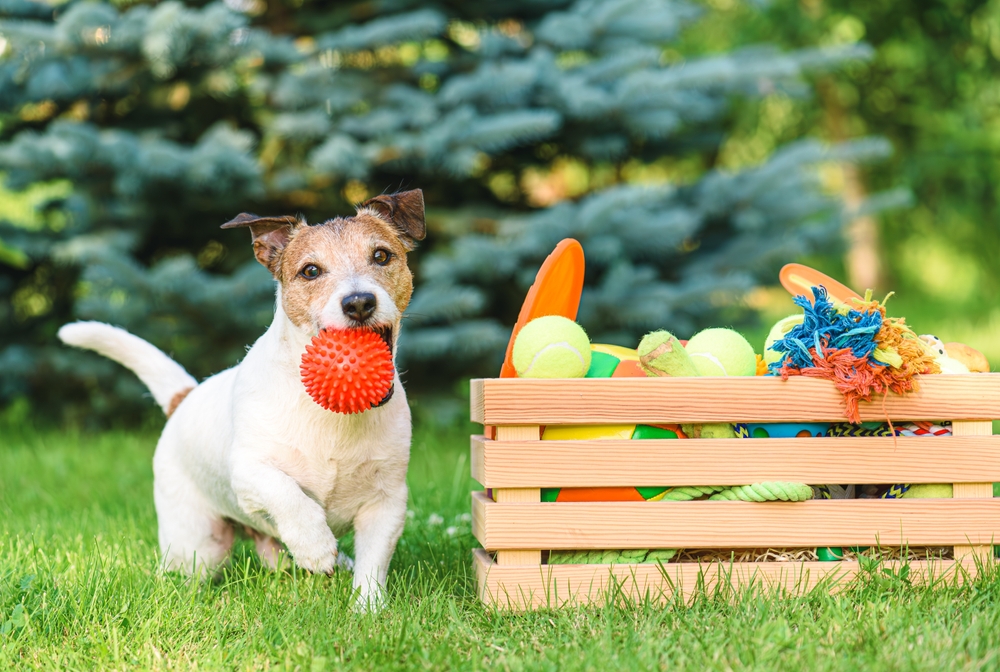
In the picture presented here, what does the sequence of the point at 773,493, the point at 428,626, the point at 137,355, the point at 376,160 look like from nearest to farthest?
the point at 428,626 < the point at 773,493 < the point at 137,355 < the point at 376,160

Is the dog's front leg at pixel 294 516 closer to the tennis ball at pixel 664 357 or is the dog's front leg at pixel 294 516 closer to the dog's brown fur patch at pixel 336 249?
the dog's brown fur patch at pixel 336 249

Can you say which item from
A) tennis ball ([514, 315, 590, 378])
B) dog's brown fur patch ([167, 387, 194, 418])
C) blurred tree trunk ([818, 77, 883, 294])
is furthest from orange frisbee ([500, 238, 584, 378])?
blurred tree trunk ([818, 77, 883, 294])

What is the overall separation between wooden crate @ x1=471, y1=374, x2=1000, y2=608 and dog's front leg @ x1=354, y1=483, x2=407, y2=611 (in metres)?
0.34

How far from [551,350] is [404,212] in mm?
839

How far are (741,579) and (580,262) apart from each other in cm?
109

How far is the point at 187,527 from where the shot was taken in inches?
127

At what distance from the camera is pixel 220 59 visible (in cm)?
529

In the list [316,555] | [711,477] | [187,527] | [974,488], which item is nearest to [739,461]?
[711,477]

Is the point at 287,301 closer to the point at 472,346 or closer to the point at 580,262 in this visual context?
the point at 580,262

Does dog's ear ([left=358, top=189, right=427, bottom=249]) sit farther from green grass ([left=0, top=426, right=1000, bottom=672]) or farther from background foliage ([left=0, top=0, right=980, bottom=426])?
background foliage ([left=0, top=0, right=980, bottom=426])

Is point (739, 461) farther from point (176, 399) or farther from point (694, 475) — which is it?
point (176, 399)

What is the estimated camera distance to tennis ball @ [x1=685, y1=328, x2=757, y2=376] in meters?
2.80

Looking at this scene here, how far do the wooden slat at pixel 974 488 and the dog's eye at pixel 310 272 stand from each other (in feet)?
6.45

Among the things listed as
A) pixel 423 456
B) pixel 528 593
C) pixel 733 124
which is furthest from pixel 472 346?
pixel 733 124
